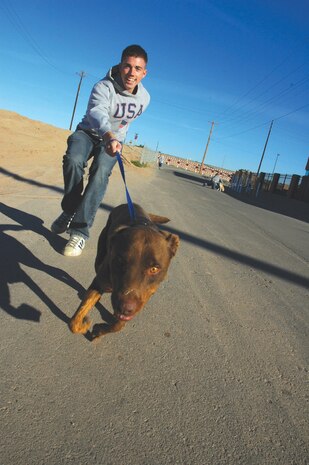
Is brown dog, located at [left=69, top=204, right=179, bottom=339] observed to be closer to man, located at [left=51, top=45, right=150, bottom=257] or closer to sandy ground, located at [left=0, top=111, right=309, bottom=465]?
sandy ground, located at [left=0, top=111, right=309, bottom=465]

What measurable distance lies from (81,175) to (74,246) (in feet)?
2.76

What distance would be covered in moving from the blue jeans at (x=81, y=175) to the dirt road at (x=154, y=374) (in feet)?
1.39

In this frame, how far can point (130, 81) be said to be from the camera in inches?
156

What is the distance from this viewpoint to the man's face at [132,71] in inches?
150

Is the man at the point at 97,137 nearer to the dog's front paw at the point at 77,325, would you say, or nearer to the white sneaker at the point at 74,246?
the white sneaker at the point at 74,246

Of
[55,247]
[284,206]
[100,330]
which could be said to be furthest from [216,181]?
[100,330]

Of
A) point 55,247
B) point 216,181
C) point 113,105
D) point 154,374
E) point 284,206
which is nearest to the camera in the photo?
point 154,374

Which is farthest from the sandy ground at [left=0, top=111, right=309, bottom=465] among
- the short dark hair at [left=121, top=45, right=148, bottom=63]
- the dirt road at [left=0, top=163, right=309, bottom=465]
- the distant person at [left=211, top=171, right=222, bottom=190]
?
the distant person at [left=211, top=171, right=222, bottom=190]

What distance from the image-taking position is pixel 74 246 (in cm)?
414

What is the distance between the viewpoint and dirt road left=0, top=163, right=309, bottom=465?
1695mm

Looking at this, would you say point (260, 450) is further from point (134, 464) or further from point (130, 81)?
point (130, 81)

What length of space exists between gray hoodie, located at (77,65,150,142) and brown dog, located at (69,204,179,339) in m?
1.63

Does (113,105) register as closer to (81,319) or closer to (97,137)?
(97,137)

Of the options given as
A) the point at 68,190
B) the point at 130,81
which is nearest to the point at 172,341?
the point at 68,190
